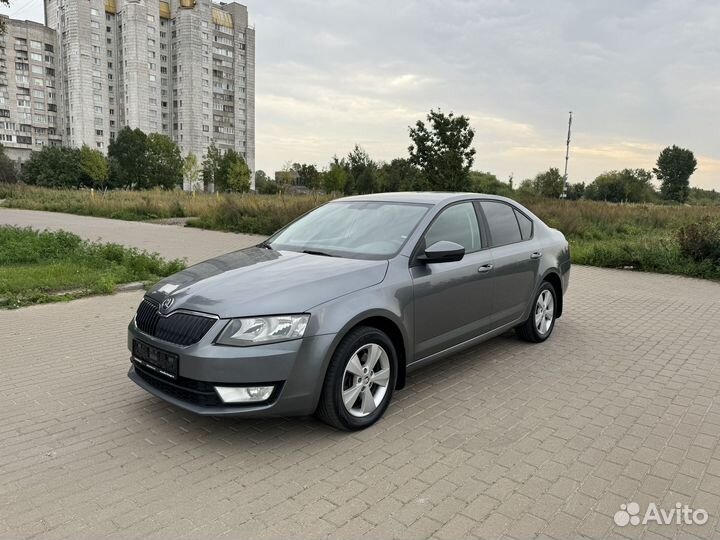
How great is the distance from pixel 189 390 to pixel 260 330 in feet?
2.01

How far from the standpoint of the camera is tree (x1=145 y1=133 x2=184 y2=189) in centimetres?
8206

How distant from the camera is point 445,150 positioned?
27375 millimetres

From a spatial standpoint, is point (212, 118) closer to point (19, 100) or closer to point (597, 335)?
point (19, 100)

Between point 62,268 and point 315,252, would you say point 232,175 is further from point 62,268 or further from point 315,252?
point 315,252

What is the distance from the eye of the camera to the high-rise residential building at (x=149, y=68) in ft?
331

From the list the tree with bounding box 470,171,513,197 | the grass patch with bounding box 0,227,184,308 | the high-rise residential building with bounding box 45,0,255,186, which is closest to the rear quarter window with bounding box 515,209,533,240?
the grass patch with bounding box 0,227,184,308

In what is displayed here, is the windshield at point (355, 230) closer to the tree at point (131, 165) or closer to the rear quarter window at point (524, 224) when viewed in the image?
the rear quarter window at point (524, 224)

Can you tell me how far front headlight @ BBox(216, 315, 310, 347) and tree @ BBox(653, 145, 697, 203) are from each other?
331 ft

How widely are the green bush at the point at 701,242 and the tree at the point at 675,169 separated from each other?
89.4 metres

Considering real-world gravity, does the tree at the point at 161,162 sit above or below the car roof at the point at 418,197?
above

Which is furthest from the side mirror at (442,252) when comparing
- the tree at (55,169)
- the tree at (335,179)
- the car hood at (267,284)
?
the tree at (55,169)

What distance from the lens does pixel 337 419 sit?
352 cm

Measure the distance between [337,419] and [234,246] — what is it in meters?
12.3

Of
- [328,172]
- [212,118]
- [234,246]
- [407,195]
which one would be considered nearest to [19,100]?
[212,118]
